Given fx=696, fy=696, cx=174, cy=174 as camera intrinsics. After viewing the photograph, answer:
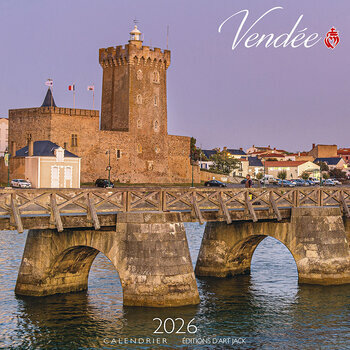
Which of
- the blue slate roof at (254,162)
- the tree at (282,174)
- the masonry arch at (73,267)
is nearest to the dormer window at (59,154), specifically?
the masonry arch at (73,267)

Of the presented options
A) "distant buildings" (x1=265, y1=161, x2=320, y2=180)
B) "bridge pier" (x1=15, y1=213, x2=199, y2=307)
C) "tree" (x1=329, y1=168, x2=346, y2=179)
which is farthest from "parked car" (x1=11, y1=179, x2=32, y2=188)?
"tree" (x1=329, y1=168, x2=346, y2=179)

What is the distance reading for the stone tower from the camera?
10375 centimetres

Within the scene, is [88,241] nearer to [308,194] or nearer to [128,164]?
[308,194]

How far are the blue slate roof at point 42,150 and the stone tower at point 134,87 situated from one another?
19241 millimetres

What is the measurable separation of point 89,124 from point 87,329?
247 feet

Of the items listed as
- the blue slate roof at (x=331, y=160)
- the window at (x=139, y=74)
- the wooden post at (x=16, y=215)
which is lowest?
the wooden post at (x=16, y=215)

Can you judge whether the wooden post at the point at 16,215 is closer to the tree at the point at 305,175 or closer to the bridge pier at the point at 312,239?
the bridge pier at the point at 312,239

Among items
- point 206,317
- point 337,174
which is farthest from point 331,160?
point 206,317

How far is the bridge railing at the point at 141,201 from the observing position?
918 inches

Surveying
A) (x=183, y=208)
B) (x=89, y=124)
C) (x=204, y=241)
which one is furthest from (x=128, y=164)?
(x=183, y=208)

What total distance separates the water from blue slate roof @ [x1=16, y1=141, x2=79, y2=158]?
166 ft

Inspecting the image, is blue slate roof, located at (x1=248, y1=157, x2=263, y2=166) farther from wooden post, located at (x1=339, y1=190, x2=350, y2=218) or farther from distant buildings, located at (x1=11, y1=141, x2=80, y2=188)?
wooden post, located at (x1=339, y1=190, x2=350, y2=218)

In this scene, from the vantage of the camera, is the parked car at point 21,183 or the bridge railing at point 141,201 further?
the parked car at point 21,183

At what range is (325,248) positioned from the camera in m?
30.8
